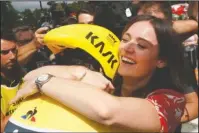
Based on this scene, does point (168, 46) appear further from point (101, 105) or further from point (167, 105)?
point (101, 105)

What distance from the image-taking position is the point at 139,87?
1.52 m

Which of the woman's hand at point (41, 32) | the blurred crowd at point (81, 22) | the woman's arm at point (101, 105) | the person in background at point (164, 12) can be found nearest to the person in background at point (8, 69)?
the blurred crowd at point (81, 22)

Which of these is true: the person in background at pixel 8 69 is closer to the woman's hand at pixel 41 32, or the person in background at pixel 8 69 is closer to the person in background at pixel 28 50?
the person in background at pixel 28 50

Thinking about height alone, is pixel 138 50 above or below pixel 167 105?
above

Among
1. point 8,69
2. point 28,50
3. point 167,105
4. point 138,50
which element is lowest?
point 8,69

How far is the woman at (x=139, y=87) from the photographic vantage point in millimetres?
1126

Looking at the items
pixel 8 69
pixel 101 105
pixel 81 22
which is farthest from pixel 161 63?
pixel 8 69

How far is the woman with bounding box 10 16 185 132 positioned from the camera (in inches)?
44.3

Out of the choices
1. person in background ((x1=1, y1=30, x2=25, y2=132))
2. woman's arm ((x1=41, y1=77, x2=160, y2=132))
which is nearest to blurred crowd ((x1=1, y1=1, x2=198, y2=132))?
person in background ((x1=1, y1=30, x2=25, y2=132))

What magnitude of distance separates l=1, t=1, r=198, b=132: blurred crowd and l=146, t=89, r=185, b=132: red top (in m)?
0.27

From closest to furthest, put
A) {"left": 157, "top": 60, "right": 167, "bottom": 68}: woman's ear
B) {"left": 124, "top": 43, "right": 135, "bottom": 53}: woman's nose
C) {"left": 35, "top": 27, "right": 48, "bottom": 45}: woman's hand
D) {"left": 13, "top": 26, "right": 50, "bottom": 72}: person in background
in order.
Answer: {"left": 124, "top": 43, "right": 135, "bottom": 53}: woman's nose → {"left": 157, "top": 60, "right": 167, "bottom": 68}: woman's ear → {"left": 35, "top": 27, "right": 48, "bottom": 45}: woman's hand → {"left": 13, "top": 26, "right": 50, "bottom": 72}: person in background

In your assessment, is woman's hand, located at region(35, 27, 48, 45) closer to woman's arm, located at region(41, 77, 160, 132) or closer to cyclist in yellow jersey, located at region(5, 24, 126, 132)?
cyclist in yellow jersey, located at region(5, 24, 126, 132)

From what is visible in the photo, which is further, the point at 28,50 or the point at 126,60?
the point at 28,50

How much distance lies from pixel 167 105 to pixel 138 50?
0.24m
